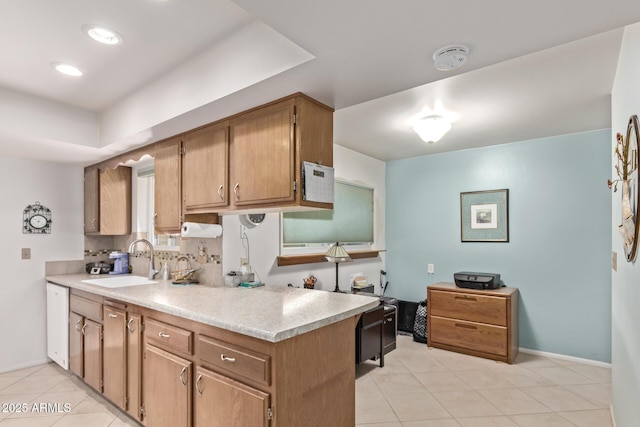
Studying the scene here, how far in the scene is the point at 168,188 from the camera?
2.85 meters

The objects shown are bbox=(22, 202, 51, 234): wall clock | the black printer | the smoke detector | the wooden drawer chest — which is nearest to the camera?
the smoke detector

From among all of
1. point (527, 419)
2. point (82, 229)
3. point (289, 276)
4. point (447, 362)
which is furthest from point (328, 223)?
point (82, 229)

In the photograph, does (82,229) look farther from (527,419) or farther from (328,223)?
(527,419)

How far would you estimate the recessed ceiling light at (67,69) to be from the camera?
224cm

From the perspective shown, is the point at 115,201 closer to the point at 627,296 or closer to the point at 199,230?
the point at 199,230

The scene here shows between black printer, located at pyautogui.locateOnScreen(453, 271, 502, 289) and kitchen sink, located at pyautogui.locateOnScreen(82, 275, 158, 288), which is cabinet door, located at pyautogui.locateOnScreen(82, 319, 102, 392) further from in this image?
black printer, located at pyautogui.locateOnScreen(453, 271, 502, 289)

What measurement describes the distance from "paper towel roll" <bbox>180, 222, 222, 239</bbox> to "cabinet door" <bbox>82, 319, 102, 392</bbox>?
40.9 inches

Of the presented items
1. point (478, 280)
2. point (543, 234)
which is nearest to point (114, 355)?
point (478, 280)

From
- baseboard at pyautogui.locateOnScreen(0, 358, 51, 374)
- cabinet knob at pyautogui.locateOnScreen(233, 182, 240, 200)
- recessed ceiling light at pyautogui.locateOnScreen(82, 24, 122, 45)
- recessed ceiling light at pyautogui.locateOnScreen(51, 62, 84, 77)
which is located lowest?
baseboard at pyautogui.locateOnScreen(0, 358, 51, 374)

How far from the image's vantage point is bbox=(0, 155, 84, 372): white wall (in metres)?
3.35

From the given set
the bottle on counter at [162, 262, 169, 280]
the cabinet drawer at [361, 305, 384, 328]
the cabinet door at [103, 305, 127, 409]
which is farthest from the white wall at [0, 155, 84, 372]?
the cabinet drawer at [361, 305, 384, 328]

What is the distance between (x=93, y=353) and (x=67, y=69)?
2.12 meters

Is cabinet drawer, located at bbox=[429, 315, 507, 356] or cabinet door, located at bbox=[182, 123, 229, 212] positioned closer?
cabinet door, located at bbox=[182, 123, 229, 212]

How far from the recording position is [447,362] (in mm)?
3641
